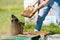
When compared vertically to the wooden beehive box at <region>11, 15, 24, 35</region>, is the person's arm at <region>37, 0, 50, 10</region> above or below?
above

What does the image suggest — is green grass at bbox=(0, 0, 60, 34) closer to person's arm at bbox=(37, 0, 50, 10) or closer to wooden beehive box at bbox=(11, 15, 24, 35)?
wooden beehive box at bbox=(11, 15, 24, 35)

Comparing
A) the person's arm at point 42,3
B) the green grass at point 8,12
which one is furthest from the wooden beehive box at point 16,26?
the person's arm at point 42,3

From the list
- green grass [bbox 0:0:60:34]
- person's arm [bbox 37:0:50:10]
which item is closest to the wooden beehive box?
green grass [bbox 0:0:60:34]

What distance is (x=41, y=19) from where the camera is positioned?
3939 mm

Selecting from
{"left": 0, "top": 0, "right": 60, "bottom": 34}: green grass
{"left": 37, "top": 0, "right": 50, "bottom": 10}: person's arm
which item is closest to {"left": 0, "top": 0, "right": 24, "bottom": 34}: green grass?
{"left": 0, "top": 0, "right": 60, "bottom": 34}: green grass

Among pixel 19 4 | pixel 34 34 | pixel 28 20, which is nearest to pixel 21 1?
pixel 19 4

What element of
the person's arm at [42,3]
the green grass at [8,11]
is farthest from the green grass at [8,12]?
the person's arm at [42,3]

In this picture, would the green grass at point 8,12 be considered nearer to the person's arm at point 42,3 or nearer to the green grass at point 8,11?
the green grass at point 8,11

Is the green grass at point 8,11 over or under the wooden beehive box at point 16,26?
over

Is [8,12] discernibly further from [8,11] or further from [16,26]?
[16,26]

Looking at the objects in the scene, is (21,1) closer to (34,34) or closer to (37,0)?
(37,0)

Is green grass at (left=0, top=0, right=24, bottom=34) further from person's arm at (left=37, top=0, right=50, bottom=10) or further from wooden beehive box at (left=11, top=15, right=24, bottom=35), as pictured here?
person's arm at (left=37, top=0, right=50, bottom=10)

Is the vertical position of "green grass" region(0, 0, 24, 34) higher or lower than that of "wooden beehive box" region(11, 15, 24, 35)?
higher

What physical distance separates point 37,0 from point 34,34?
0.54 metres
